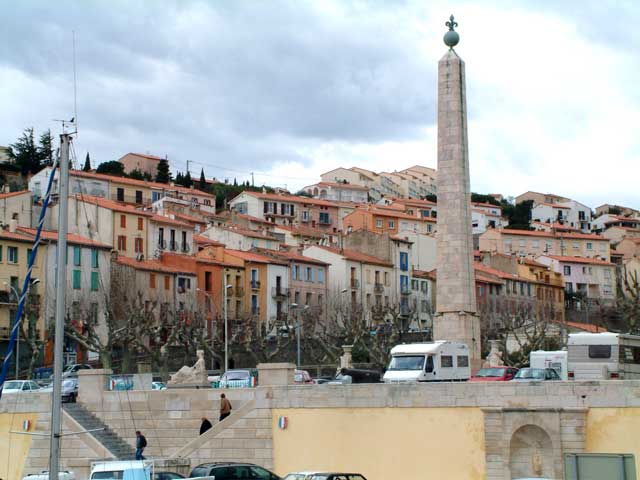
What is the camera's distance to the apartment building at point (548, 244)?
12975cm

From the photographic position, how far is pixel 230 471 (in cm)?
3102

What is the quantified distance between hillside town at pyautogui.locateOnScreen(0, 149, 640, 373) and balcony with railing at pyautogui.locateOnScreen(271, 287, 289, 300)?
0.10 meters

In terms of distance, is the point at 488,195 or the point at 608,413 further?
the point at 488,195

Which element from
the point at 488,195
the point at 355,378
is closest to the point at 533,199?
the point at 488,195

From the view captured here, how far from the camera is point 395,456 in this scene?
112 feet

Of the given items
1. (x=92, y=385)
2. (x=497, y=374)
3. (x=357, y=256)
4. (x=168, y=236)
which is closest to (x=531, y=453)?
(x=497, y=374)

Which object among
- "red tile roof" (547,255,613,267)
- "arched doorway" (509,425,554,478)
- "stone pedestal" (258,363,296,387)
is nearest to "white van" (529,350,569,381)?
"stone pedestal" (258,363,296,387)

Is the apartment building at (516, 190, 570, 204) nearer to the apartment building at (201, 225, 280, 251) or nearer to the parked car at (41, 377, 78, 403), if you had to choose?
the apartment building at (201, 225, 280, 251)

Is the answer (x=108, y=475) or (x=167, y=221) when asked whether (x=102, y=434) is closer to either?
(x=108, y=475)

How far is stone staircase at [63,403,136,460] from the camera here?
36781mm

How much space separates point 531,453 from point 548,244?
335 ft

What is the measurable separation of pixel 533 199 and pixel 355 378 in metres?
133

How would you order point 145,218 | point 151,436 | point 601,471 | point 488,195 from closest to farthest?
1. point 601,471
2. point 151,436
3. point 145,218
4. point 488,195

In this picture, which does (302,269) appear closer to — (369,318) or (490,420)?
(369,318)
